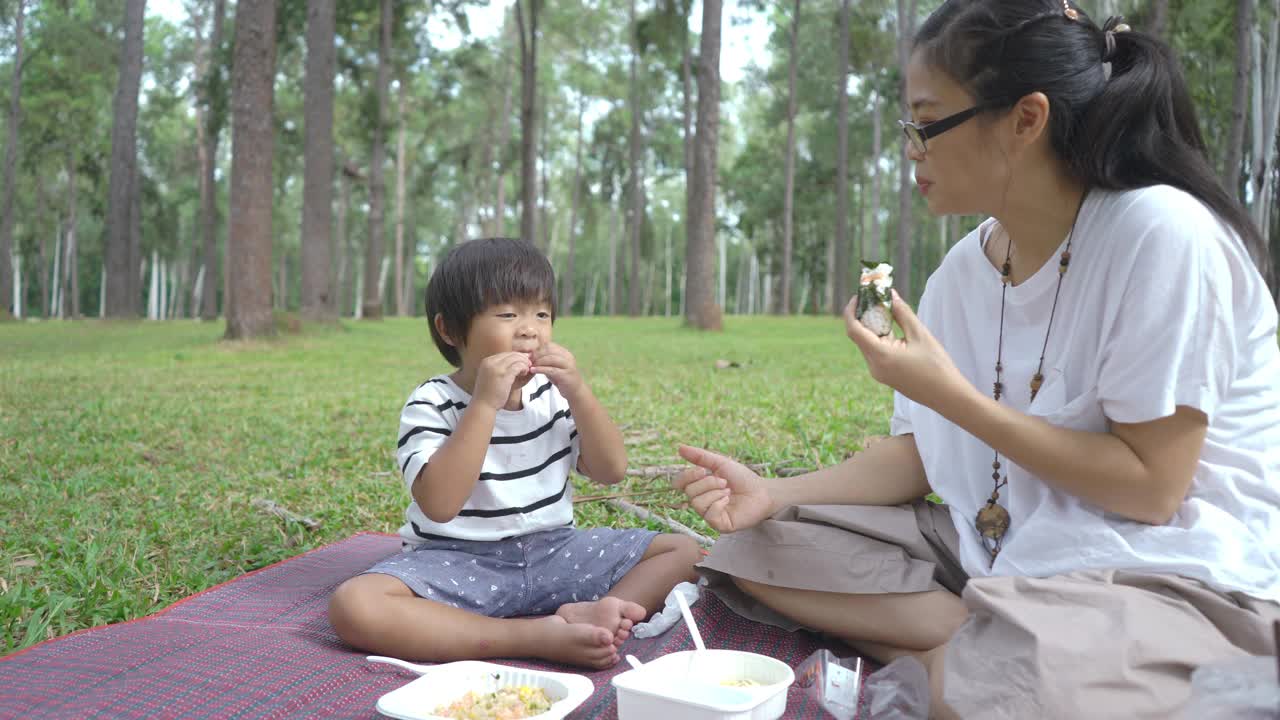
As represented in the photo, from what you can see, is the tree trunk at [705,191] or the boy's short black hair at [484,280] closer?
the boy's short black hair at [484,280]

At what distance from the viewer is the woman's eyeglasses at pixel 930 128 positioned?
2068 mm

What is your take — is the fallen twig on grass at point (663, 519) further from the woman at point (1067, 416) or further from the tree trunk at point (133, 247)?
the tree trunk at point (133, 247)

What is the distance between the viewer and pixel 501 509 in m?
2.71

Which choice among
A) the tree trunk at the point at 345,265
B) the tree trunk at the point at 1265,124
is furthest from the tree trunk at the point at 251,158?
the tree trunk at the point at 345,265

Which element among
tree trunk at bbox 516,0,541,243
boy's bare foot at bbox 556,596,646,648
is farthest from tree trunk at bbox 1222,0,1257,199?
tree trunk at bbox 516,0,541,243

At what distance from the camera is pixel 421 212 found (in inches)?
1825

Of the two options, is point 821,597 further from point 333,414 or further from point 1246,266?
point 333,414

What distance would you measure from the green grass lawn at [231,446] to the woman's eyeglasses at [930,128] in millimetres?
2027

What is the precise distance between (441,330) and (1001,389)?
1526 mm

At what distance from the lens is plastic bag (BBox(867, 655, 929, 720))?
2.02 meters

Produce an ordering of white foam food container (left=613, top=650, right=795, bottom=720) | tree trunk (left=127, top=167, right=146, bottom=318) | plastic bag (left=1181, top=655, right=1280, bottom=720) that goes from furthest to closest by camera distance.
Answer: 1. tree trunk (left=127, top=167, right=146, bottom=318)
2. white foam food container (left=613, top=650, right=795, bottom=720)
3. plastic bag (left=1181, top=655, right=1280, bottom=720)

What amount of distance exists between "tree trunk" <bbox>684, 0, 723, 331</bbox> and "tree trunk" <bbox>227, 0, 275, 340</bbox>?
715 centimetres

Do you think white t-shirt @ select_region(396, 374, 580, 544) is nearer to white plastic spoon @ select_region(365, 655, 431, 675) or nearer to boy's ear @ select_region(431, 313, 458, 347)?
boy's ear @ select_region(431, 313, 458, 347)

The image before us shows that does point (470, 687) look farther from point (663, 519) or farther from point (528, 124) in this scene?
point (528, 124)
